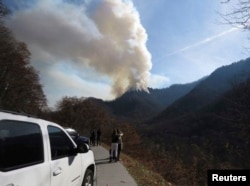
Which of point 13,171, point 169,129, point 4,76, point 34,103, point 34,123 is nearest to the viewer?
point 13,171

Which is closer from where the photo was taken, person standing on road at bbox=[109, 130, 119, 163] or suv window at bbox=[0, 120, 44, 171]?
suv window at bbox=[0, 120, 44, 171]

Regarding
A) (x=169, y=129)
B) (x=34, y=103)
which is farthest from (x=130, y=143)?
(x=169, y=129)

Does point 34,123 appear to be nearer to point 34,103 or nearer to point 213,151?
point 213,151

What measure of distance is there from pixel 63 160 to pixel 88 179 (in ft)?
5.90

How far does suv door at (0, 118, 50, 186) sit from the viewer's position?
4.96 metres

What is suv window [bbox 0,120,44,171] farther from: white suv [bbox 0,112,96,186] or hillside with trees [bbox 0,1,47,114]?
hillside with trees [bbox 0,1,47,114]

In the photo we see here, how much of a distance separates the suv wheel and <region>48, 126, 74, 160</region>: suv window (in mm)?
964

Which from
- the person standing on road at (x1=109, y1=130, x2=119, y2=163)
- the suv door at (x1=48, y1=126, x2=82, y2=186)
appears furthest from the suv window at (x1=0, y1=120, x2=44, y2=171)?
the person standing on road at (x1=109, y1=130, x2=119, y2=163)

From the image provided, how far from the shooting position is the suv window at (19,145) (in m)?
5.02

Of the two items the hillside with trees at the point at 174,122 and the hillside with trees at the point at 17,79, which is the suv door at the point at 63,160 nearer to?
the hillside with trees at the point at 174,122

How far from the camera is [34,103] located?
62344mm

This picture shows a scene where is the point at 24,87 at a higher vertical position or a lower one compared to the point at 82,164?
higher

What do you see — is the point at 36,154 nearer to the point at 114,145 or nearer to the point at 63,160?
the point at 63,160

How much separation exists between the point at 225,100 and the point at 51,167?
4049mm
